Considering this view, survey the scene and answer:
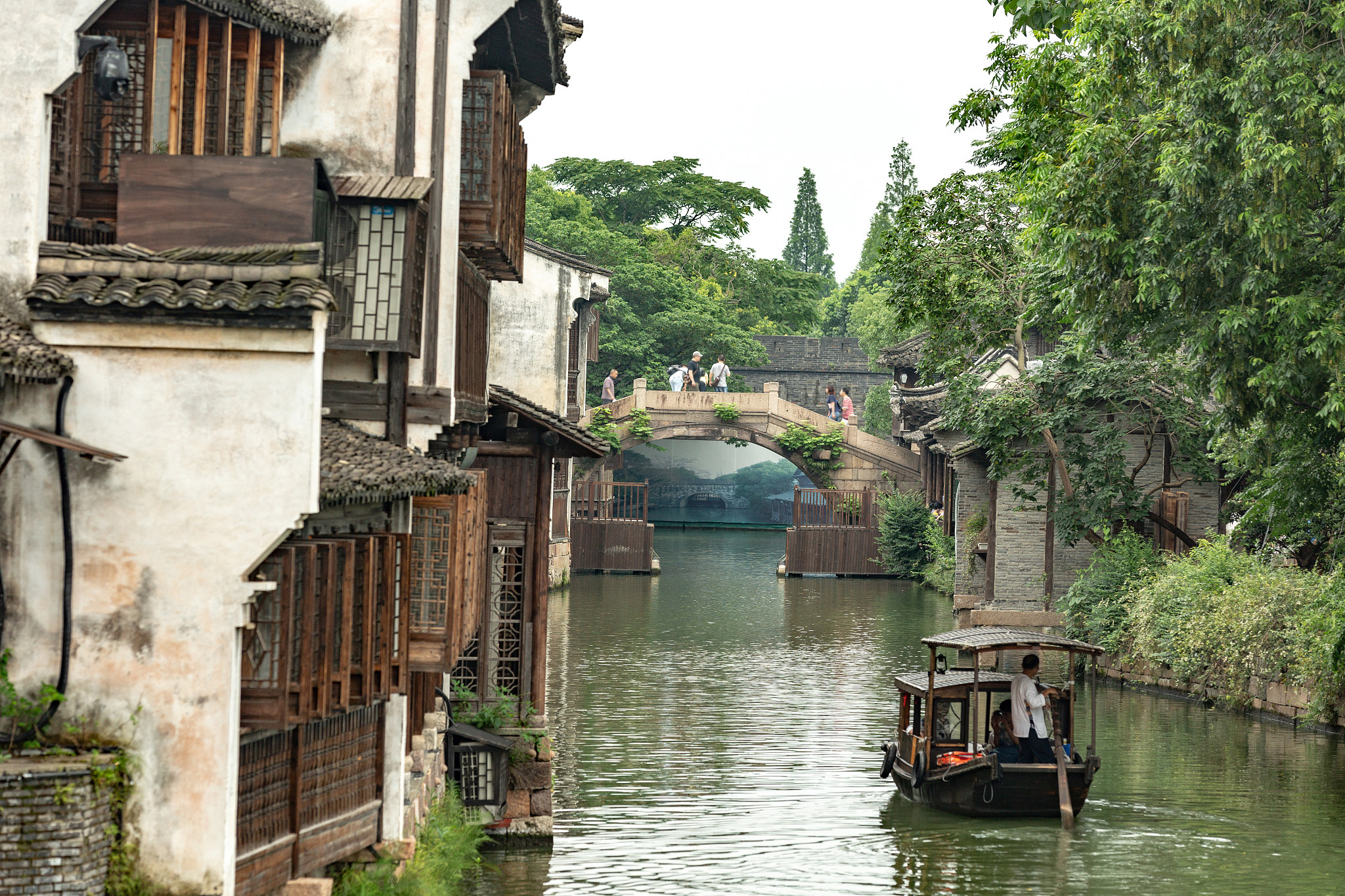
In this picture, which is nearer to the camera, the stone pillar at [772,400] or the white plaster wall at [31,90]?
the white plaster wall at [31,90]

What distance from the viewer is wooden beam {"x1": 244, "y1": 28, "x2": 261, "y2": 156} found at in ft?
32.6

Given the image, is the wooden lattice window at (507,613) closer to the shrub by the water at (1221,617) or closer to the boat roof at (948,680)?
the boat roof at (948,680)

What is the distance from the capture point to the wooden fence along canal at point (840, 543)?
40.3 meters

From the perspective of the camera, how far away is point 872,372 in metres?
62.5

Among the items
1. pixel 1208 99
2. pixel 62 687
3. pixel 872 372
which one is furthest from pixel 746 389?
pixel 62 687

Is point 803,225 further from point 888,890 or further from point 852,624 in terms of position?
point 888,890

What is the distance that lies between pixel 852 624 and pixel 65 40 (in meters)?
24.1

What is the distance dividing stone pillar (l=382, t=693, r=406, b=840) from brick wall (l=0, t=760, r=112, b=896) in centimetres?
332

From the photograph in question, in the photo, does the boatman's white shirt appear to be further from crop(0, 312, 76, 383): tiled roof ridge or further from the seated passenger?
crop(0, 312, 76, 383): tiled roof ridge

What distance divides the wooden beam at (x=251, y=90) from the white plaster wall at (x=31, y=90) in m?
1.96

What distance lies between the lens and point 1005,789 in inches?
580

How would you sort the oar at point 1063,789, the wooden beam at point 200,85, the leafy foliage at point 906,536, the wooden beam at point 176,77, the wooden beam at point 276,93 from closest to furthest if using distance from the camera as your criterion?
1. the wooden beam at point 176,77
2. the wooden beam at point 200,85
3. the wooden beam at point 276,93
4. the oar at point 1063,789
5. the leafy foliage at point 906,536

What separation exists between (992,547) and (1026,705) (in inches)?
569

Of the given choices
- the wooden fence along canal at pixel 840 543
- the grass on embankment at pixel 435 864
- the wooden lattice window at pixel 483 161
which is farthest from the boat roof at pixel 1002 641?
the wooden fence along canal at pixel 840 543
